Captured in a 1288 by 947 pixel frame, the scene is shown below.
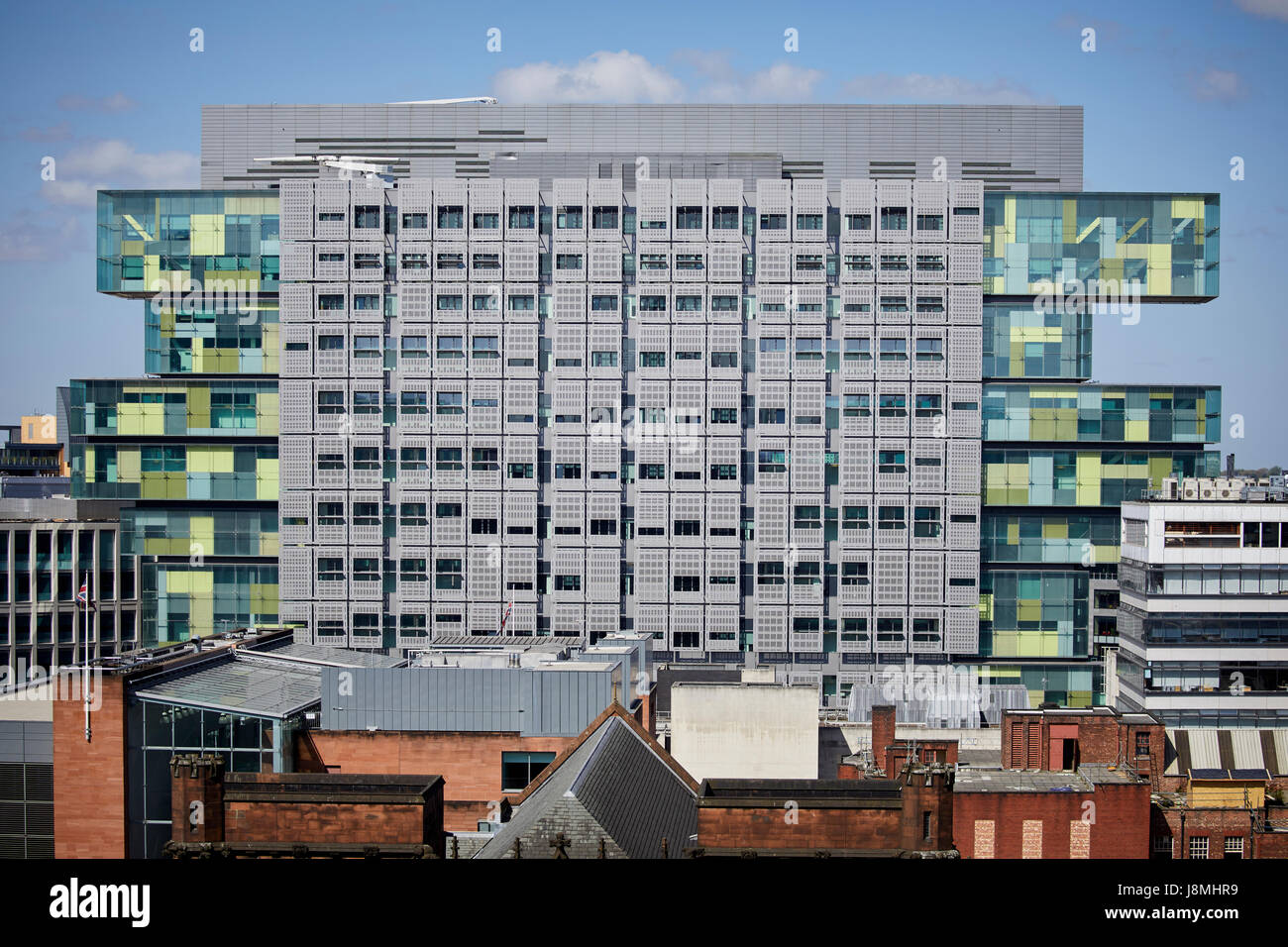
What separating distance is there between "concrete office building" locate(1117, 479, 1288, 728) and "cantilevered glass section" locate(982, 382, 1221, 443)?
606 inches

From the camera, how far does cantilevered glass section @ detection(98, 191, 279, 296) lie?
263ft

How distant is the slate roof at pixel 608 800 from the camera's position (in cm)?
2362

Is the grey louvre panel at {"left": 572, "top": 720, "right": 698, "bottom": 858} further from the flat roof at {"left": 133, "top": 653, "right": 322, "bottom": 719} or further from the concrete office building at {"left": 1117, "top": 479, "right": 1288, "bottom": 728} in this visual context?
the concrete office building at {"left": 1117, "top": 479, "right": 1288, "bottom": 728}

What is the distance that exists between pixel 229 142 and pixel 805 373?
63.7 meters

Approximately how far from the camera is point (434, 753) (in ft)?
124

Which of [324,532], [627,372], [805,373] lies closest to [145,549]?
[324,532]

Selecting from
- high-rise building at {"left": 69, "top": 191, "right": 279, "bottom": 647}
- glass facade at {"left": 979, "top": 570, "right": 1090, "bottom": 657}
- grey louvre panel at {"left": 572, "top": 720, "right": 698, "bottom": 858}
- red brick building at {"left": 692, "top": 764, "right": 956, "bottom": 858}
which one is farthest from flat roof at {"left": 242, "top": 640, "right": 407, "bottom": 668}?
glass facade at {"left": 979, "top": 570, "right": 1090, "bottom": 657}

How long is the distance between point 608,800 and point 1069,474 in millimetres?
62499

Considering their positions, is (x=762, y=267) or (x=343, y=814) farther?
(x=762, y=267)

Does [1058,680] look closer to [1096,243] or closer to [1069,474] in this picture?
[1069,474]

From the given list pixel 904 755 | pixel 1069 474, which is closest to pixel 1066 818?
pixel 904 755

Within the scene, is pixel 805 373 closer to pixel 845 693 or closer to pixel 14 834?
pixel 845 693

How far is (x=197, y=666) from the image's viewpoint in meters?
39.3
